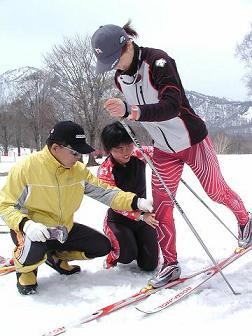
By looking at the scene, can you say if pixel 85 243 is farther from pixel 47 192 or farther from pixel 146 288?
pixel 146 288

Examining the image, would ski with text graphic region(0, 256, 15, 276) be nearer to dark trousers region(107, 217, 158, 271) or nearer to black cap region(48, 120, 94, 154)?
dark trousers region(107, 217, 158, 271)

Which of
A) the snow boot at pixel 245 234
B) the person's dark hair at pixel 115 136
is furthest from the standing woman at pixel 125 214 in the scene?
the snow boot at pixel 245 234

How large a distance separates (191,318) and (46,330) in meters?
0.89

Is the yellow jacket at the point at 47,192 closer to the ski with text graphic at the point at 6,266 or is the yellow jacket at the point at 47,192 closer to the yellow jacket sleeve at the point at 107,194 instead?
the yellow jacket sleeve at the point at 107,194

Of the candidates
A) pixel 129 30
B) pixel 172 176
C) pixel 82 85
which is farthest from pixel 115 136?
pixel 82 85

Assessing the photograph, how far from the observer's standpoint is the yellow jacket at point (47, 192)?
10.1ft

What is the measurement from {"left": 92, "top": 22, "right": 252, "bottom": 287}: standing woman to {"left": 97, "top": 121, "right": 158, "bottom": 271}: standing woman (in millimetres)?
402

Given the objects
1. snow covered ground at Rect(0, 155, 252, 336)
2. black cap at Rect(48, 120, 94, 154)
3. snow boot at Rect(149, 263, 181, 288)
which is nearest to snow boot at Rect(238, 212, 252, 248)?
snow covered ground at Rect(0, 155, 252, 336)

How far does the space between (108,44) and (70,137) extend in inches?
31.7

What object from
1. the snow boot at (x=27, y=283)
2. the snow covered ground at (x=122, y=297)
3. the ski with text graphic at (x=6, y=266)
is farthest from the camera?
the ski with text graphic at (x=6, y=266)

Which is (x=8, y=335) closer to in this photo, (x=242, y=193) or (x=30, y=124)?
(x=242, y=193)

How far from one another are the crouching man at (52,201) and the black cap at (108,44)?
26.3 inches

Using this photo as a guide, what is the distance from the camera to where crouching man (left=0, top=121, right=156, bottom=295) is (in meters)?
3.00

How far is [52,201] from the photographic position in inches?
126
